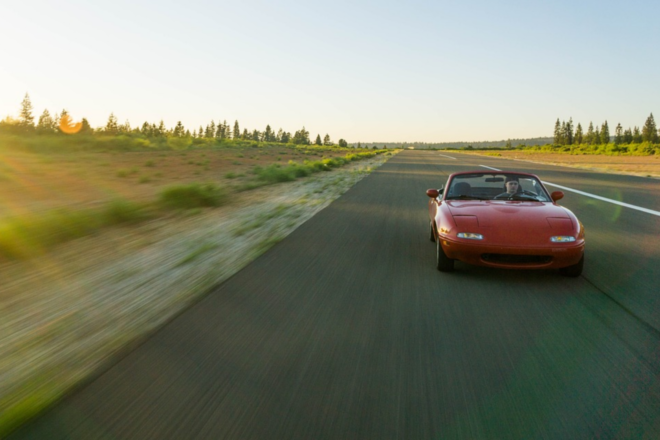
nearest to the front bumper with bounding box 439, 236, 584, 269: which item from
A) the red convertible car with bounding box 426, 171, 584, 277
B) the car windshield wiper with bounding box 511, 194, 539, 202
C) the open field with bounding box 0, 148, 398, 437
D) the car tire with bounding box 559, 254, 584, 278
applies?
the red convertible car with bounding box 426, 171, 584, 277

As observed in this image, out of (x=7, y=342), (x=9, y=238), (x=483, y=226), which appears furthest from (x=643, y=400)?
(x=9, y=238)

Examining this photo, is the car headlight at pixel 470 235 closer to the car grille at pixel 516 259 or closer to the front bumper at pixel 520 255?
the front bumper at pixel 520 255

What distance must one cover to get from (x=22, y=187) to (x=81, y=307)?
16.6 metres

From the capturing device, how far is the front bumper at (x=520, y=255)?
5.45 metres

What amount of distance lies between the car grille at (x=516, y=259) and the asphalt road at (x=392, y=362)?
0.76ft

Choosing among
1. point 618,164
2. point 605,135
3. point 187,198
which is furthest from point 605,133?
point 187,198

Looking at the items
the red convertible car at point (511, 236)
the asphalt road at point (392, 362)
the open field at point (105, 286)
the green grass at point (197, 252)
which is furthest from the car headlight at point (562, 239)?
the green grass at point (197, 252)

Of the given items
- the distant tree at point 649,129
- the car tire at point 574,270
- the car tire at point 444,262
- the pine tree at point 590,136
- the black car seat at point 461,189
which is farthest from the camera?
the pine tree at point 590,136

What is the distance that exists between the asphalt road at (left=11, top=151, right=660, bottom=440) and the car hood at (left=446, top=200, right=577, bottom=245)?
0.51m

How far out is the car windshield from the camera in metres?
7.08

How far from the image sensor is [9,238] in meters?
7.47

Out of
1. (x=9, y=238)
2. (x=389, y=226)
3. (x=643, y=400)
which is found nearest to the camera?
(x=643, y=400)

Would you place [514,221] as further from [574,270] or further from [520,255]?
[574,270]

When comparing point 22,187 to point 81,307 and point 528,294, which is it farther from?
point 528,294
